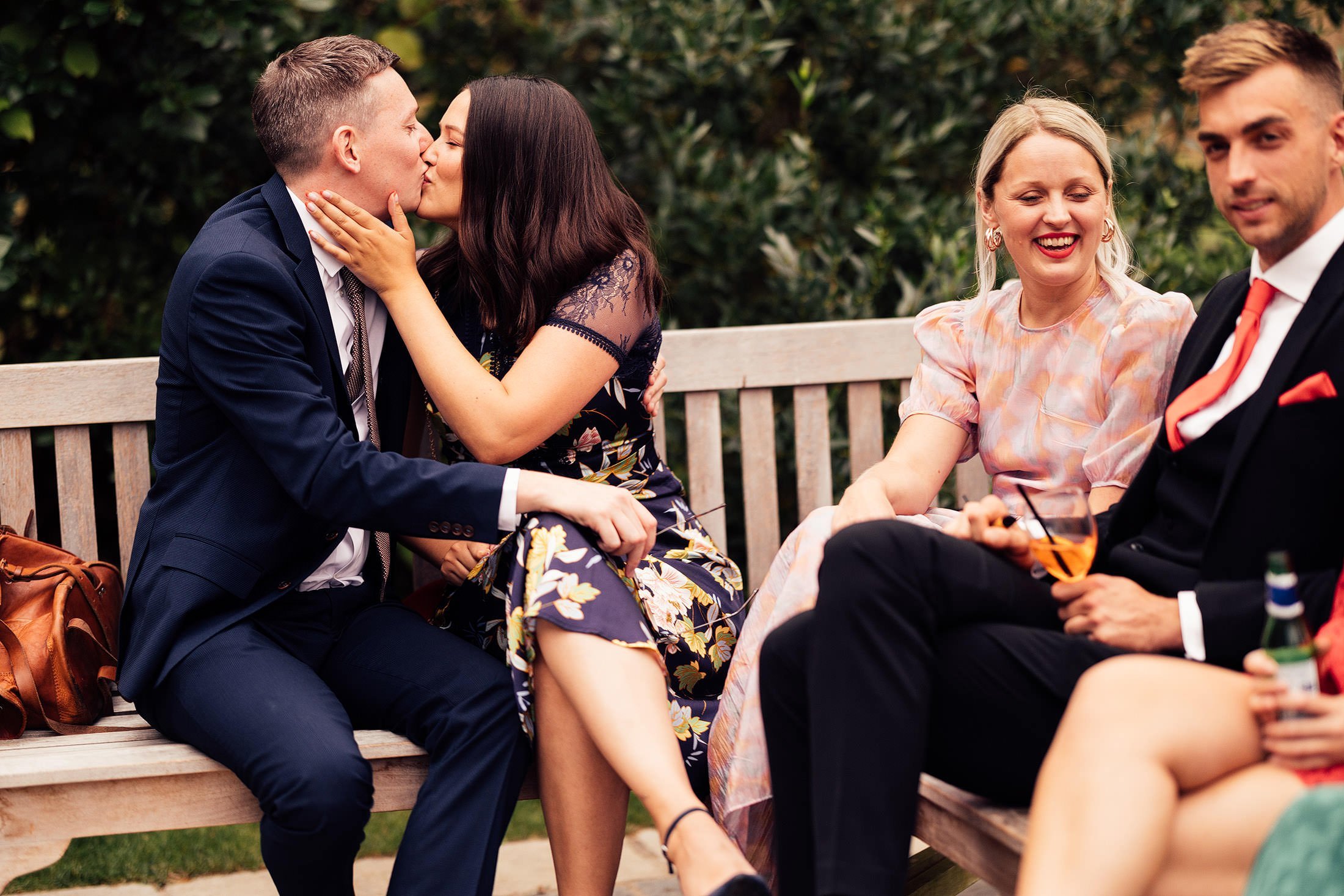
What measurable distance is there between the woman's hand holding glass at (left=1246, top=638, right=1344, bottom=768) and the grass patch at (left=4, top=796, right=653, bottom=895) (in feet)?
6.77

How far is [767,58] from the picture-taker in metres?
4.24

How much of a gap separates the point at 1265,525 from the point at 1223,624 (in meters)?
0.18

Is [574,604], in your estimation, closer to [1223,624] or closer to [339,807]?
[339,807]

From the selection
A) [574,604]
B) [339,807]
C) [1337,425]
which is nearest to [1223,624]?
[1337,425]

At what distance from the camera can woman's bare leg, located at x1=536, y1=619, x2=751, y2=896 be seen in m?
2.35

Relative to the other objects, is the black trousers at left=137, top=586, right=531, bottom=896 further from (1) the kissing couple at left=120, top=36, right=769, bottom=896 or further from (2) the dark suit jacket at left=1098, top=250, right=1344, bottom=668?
(2) the dark suit jacket at left=1098, top=250, right=1344, bottom=668

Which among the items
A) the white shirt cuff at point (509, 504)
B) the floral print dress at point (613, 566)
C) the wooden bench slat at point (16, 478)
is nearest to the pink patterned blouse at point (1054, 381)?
the floral print dress at point (613, 566)

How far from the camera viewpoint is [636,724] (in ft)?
8.20

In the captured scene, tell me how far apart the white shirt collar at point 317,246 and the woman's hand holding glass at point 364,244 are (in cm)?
1

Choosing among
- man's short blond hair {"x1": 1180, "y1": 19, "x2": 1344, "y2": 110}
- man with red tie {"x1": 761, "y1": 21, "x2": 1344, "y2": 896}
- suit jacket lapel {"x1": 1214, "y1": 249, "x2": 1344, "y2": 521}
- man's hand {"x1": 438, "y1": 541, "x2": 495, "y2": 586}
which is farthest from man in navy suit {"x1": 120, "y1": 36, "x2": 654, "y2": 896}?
man's short blond hair {"x1": 1180, "y1": 19, "x2": 1344, "y2": 110}

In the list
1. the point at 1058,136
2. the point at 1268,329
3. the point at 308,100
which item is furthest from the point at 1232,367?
the point at 308,100

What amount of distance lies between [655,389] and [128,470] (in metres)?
1.28

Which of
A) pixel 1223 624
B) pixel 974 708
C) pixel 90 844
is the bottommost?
pixel 90 844

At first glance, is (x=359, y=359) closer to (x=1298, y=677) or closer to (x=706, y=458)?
(x=706, y=458)
